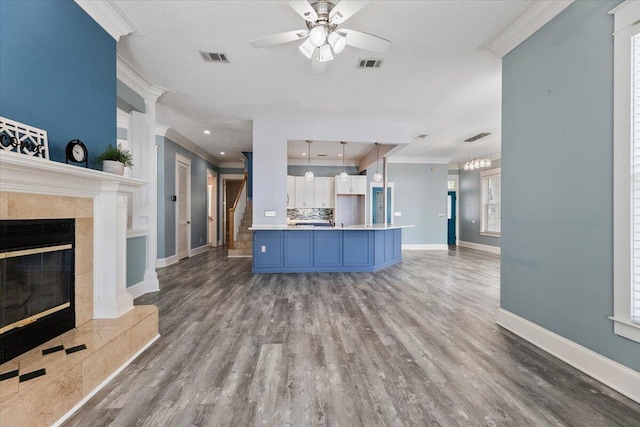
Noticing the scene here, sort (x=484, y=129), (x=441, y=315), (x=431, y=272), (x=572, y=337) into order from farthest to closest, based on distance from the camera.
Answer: (x=484, y=129) < (x=431, y=272) < (x=441, y=315) < (x=572, y=337)

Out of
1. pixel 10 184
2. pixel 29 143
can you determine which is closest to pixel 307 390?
pixel 10 184

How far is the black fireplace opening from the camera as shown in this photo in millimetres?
1591

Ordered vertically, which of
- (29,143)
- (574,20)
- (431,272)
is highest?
(574,20)

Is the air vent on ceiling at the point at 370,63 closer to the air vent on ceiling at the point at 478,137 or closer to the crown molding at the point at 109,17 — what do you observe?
the crown molding at the point at 109,17

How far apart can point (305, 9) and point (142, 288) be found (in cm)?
400

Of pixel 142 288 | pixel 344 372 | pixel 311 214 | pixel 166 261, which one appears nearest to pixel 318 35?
pixel 344 372

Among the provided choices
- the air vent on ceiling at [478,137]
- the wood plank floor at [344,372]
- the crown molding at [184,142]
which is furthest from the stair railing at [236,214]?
the air vent on ceiling at [478,137]

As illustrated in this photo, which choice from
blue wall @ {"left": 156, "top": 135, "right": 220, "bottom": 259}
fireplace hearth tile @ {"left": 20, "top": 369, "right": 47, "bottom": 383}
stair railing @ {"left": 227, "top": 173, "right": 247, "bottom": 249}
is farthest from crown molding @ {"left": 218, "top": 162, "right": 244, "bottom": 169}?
fireplace hearth tile @ {"left": 20, "top": 369, "right": 47, "bottom": 383}

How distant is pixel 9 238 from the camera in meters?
1.61

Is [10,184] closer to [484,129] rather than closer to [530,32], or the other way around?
[530,32]

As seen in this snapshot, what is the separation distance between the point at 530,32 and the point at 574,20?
414mm

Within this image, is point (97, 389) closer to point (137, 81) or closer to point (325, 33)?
point (325, 33)

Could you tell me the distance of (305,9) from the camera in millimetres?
1991

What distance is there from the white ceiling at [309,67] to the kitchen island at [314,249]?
7.21 feet
